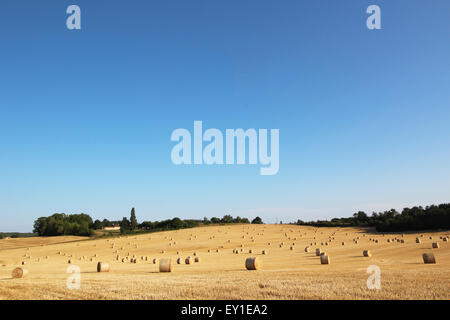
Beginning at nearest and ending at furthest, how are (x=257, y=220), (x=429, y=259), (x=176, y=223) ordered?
(x=429, y=259) < (x=176, y=223) < (x=257, y=220)

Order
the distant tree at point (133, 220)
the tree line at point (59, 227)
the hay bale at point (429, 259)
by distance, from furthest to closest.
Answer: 1. the distant tree at point (133, 220)
2. the tree line at point (59, 227)
3. the hay bale at point (429, 259)

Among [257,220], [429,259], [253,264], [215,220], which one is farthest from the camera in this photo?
[215,220]

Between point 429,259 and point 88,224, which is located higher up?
point 429,259

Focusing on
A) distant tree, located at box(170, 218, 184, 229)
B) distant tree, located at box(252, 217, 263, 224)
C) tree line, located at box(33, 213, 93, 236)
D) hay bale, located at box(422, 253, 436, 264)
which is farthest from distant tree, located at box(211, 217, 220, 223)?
hay bale, located at box(422, 253, 436, 264)

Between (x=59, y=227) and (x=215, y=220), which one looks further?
(x=215, y=220)

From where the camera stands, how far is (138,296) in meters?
14.5

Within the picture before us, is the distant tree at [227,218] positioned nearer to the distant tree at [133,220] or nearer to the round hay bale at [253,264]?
the distant tree at [133,220]

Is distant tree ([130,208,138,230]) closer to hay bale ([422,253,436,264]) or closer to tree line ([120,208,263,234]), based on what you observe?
tree line ([120,208,263,234])

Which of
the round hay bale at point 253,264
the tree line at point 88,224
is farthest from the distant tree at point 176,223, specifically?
the round hay bale at point 253,264

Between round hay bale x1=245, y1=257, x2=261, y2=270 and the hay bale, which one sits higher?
the hay bale

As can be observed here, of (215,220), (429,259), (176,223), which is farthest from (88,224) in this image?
(429,259)

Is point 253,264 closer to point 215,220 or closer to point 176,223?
point 176,223

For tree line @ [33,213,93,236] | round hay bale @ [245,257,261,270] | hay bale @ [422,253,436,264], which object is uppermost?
hay bale @ [422,253,436,264]
